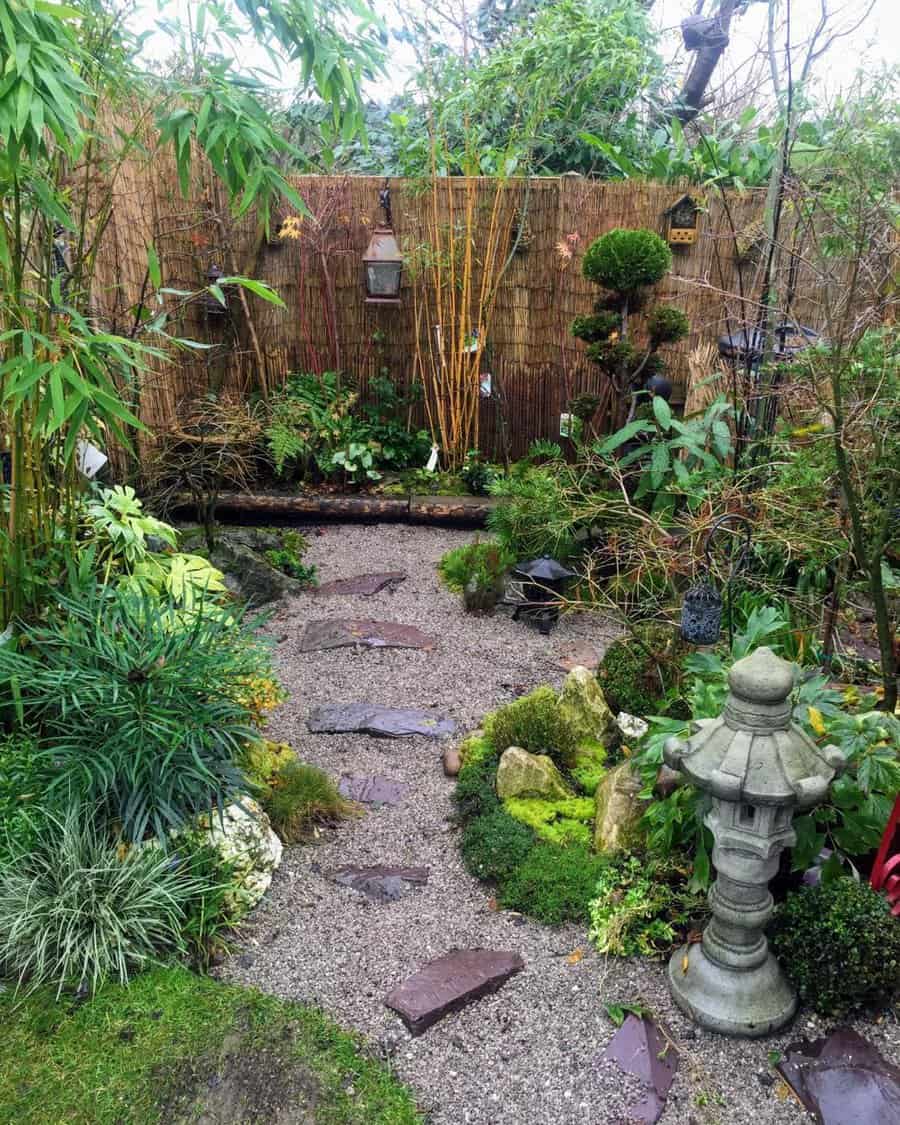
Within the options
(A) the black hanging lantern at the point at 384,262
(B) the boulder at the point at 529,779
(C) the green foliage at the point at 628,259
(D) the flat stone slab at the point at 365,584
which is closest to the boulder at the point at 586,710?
(B) the boulder at the point at 529,779

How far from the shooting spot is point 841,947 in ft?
6.51

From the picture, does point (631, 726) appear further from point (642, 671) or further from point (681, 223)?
point (681, 223)

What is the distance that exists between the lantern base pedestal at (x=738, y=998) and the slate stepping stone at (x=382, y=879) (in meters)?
0.84

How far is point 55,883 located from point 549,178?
17.3 ft

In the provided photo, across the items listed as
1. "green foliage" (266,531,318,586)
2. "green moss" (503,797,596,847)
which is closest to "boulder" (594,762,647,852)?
"green moss" (503,797,596,847)

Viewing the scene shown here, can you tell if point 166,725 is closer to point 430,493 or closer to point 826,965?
point 826,965

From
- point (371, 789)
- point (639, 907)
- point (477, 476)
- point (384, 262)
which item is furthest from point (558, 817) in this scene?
point (384, 262)

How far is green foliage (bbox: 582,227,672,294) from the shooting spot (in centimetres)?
461

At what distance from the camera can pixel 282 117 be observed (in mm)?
7465

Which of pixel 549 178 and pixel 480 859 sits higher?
pixel 549 178

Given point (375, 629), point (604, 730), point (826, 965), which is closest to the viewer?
point (826, 965)

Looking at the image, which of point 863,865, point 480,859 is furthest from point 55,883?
point 863,865

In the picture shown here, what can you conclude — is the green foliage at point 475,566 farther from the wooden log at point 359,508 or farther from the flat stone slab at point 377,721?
the flat stone slab at point 377,721

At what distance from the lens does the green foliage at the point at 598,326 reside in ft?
15.6
